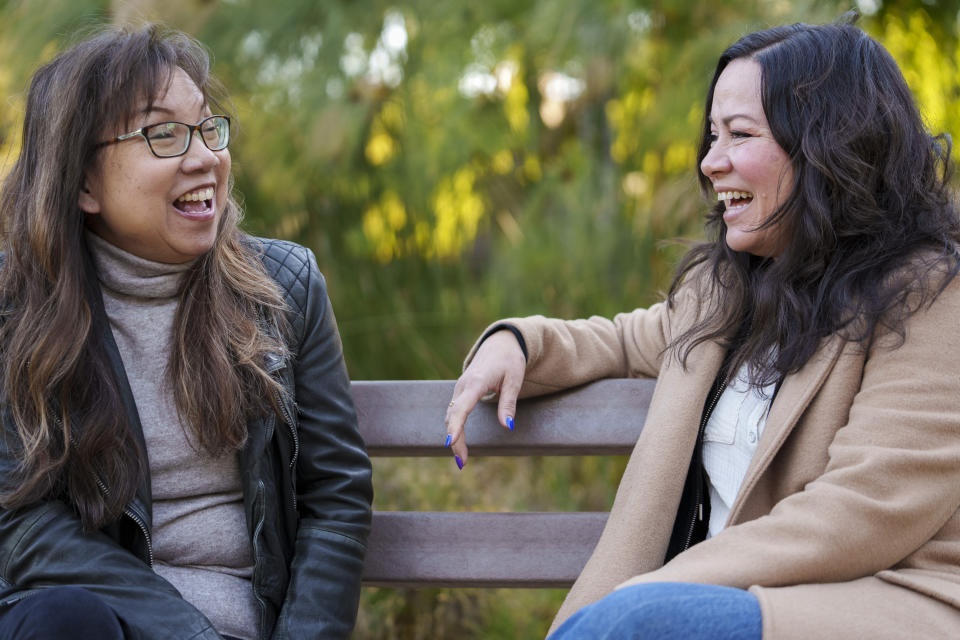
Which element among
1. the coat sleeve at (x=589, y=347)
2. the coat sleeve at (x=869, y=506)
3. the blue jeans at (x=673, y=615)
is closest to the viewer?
the blue jeans at (x=673, y=615)

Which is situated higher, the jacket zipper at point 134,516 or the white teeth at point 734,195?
the white teeth at point 734,195

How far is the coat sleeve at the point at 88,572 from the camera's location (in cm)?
168

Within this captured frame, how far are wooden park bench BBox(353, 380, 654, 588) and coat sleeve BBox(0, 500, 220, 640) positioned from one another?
550mm

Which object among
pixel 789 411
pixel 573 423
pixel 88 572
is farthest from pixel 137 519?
pixel 789 411

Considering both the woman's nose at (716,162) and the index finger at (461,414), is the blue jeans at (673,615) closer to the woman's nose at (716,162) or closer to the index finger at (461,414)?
→ the index finger at (461,414)

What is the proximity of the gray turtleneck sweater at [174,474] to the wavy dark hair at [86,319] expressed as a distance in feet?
0.10

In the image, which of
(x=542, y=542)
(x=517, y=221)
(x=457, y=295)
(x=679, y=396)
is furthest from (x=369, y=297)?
(x=679, y=396)

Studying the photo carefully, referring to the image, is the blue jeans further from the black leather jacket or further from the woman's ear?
the woman's ear

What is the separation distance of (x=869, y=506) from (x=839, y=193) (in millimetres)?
520

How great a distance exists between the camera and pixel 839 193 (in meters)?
1.81

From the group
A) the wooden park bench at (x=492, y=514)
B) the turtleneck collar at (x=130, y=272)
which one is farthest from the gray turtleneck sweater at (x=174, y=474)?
the wooden park bench at (x=492, y=514)

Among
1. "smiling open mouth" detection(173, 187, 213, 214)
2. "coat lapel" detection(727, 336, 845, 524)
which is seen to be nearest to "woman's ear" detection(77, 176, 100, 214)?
"smiling open mouth" detection(173, 187, 213, 214)

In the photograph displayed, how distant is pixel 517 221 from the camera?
3.67m

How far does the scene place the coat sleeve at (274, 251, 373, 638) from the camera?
6.16 ft
